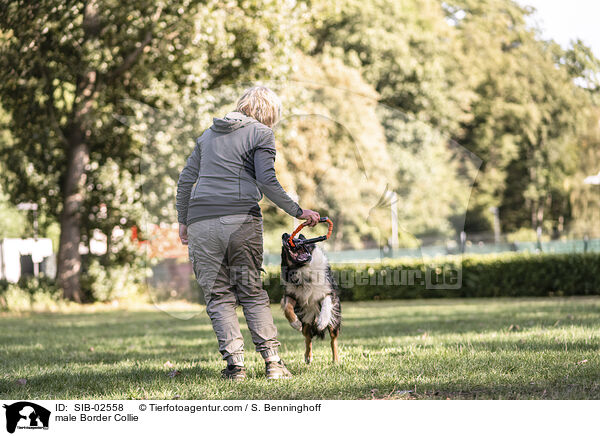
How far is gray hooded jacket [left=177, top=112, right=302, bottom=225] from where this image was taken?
16.8ft

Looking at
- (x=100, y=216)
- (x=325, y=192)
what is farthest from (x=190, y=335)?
(x=100, y=216)

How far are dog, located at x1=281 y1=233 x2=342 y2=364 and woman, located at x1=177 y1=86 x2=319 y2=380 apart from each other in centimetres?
42

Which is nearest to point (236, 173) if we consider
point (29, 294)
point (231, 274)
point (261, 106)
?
point (261, 106)

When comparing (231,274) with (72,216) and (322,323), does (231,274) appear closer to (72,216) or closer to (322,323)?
(322,323)

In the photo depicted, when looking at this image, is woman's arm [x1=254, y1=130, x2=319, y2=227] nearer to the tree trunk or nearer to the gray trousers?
the gray trousers

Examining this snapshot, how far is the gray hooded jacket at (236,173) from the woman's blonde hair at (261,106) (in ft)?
0.28

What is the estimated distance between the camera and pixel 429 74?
1320 inches

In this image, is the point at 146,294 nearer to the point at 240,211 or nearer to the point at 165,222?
the point at 165,222

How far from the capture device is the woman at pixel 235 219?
512cm

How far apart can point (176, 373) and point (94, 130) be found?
47.0 feet
